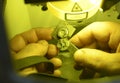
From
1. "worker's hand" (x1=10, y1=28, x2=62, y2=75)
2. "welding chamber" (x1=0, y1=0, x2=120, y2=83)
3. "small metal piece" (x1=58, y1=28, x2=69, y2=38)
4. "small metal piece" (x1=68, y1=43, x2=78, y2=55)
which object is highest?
"welding chamber" (x1=0, y1=0, x2=120, y2=83)

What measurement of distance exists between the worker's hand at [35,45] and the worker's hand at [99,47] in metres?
0.04

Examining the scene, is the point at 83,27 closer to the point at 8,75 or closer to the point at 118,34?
the point at 118,34

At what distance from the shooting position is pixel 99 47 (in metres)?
0.43

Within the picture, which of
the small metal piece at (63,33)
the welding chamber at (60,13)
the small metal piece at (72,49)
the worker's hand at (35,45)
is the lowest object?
the small metal piece at (72,49)

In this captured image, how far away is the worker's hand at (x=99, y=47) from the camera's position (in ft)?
1.25

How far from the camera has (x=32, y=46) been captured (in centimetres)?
42

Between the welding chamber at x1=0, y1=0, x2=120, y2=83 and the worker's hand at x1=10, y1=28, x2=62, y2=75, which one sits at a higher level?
the welding chamber at x1=0, y1=0, x2=120, y2=83

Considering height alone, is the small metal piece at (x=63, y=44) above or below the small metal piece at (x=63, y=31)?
below

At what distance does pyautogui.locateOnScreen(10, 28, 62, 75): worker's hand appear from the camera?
0.40m

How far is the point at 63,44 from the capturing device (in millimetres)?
431

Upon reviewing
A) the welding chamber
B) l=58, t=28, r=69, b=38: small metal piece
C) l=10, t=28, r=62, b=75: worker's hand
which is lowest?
l=10, t=28, r=62, b=75: worker's hand

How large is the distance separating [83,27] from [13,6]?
130mm

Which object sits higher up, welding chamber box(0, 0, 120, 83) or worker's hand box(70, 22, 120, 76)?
A: welding chamber box(0, 0, 120, 83)

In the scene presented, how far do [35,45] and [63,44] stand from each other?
0.15 ft
